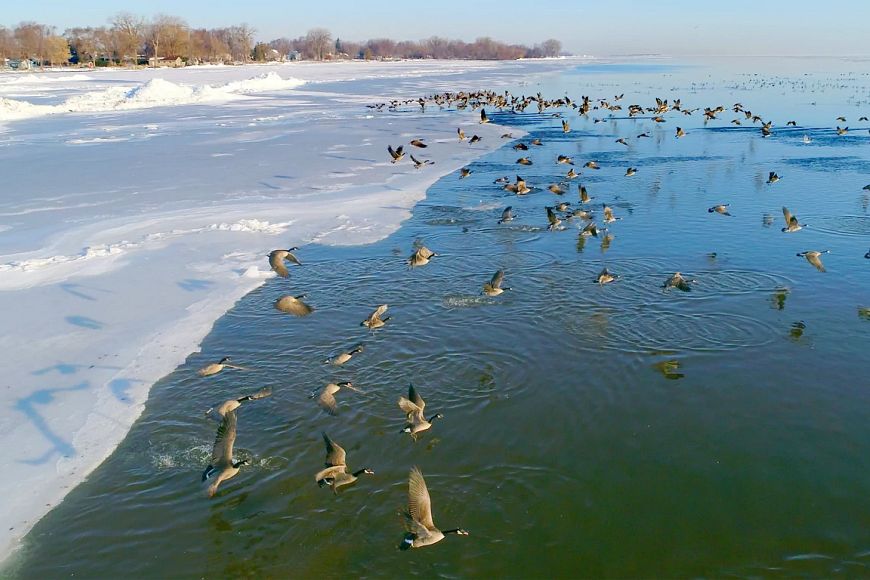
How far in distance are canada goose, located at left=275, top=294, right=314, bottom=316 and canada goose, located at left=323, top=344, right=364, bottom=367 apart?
1.07 m

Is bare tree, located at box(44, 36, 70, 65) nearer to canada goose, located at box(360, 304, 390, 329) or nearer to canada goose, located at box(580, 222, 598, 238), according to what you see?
canada goose, located at box(580, 222, 598, 238)

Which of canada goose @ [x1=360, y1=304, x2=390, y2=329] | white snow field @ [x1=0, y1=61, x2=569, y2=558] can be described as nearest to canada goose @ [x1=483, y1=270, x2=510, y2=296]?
canada goose @ [x1=360, y1=304, x2=390, y2=329]

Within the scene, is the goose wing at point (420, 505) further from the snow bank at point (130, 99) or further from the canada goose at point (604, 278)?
the snow bank at point (130, 99)

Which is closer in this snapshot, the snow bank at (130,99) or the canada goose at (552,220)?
the canada goose at (552,220)

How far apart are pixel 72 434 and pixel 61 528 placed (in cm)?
136

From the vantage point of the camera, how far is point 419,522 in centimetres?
493

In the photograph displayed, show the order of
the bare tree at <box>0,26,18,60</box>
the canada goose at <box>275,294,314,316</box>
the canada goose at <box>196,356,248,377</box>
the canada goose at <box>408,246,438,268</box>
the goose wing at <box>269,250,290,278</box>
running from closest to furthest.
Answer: the canada goose at <box>196,356,248,377</box> < the canada goose at <box>275,294,314,316</box> < the goose wing at <box>269,250,290,278</box> < the canada goose at <box>408,246,438,268</box> < the bare tree at <box>0,26,18,60</box>

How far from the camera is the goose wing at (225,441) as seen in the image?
5434mm

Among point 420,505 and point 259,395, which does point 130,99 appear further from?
point 420,505

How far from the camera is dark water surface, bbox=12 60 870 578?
5098 mm

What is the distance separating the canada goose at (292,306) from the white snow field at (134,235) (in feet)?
3.62

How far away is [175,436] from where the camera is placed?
661 centimetres

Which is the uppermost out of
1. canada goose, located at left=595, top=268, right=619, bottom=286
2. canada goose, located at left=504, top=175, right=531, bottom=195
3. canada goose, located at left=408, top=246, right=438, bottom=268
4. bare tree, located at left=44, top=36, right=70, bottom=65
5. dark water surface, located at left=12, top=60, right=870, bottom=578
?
bare tree, located at left=44, top=36, right=70, bottom=65

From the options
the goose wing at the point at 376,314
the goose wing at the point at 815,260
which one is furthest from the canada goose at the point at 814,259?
the goose wing at the point at 376,314
